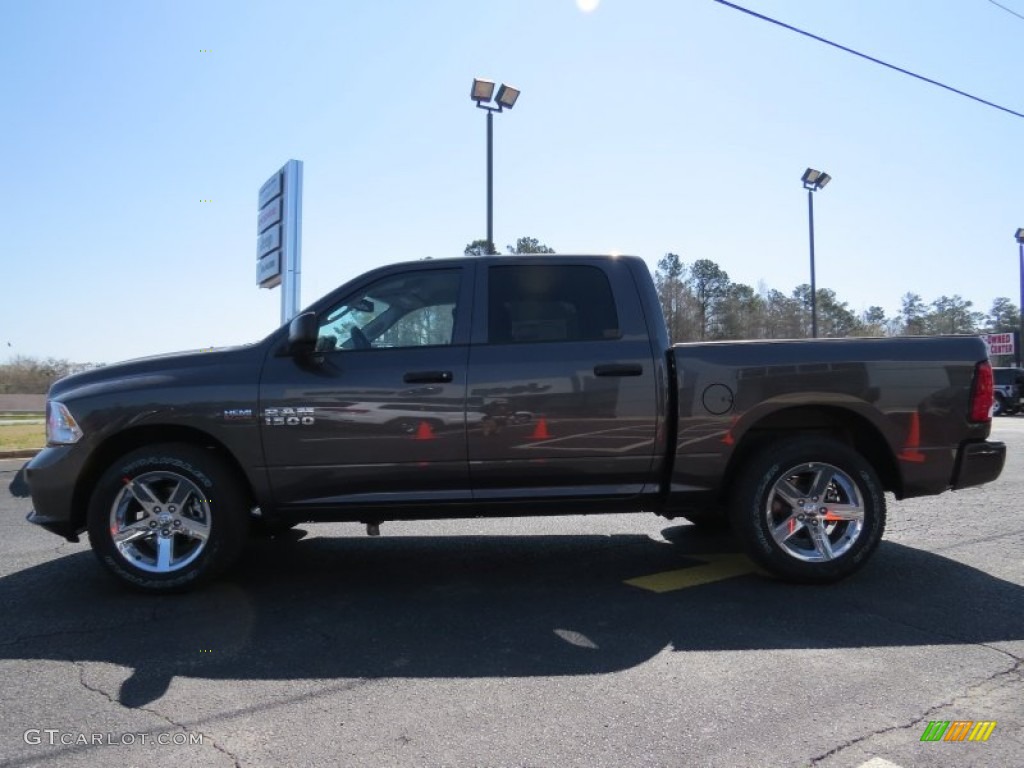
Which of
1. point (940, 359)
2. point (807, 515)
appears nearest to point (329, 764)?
point (807, 515)

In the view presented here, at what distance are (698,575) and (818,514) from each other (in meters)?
0.85

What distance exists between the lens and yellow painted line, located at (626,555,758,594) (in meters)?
4.50

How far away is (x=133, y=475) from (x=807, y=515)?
160 inches

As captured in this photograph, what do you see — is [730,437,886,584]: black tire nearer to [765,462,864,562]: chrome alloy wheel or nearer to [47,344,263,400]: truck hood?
[765,462,864,562]: chrome alloy wheel

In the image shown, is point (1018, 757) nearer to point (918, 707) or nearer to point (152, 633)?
point (918, 707)

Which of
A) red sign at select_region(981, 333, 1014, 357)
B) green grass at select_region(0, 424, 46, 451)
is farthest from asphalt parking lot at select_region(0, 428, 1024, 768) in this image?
red sign at select_region(981, 333, 1014, 357)

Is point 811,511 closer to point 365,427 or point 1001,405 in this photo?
point 365,427

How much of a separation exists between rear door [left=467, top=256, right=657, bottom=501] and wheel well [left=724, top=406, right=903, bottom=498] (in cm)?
70

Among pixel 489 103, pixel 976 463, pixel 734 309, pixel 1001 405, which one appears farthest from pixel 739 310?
pixel 976 463

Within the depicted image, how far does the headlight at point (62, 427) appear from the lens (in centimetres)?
429

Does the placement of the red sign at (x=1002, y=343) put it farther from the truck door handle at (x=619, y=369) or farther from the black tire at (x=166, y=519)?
the black tire at (x=166, y=519)

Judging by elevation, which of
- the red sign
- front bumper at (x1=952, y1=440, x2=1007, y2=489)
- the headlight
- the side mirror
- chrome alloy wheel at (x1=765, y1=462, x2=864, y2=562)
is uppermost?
the red sign

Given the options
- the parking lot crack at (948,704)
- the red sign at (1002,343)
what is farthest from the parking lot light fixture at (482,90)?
the red sign at (1002,343)

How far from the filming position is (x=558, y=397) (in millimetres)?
4359
